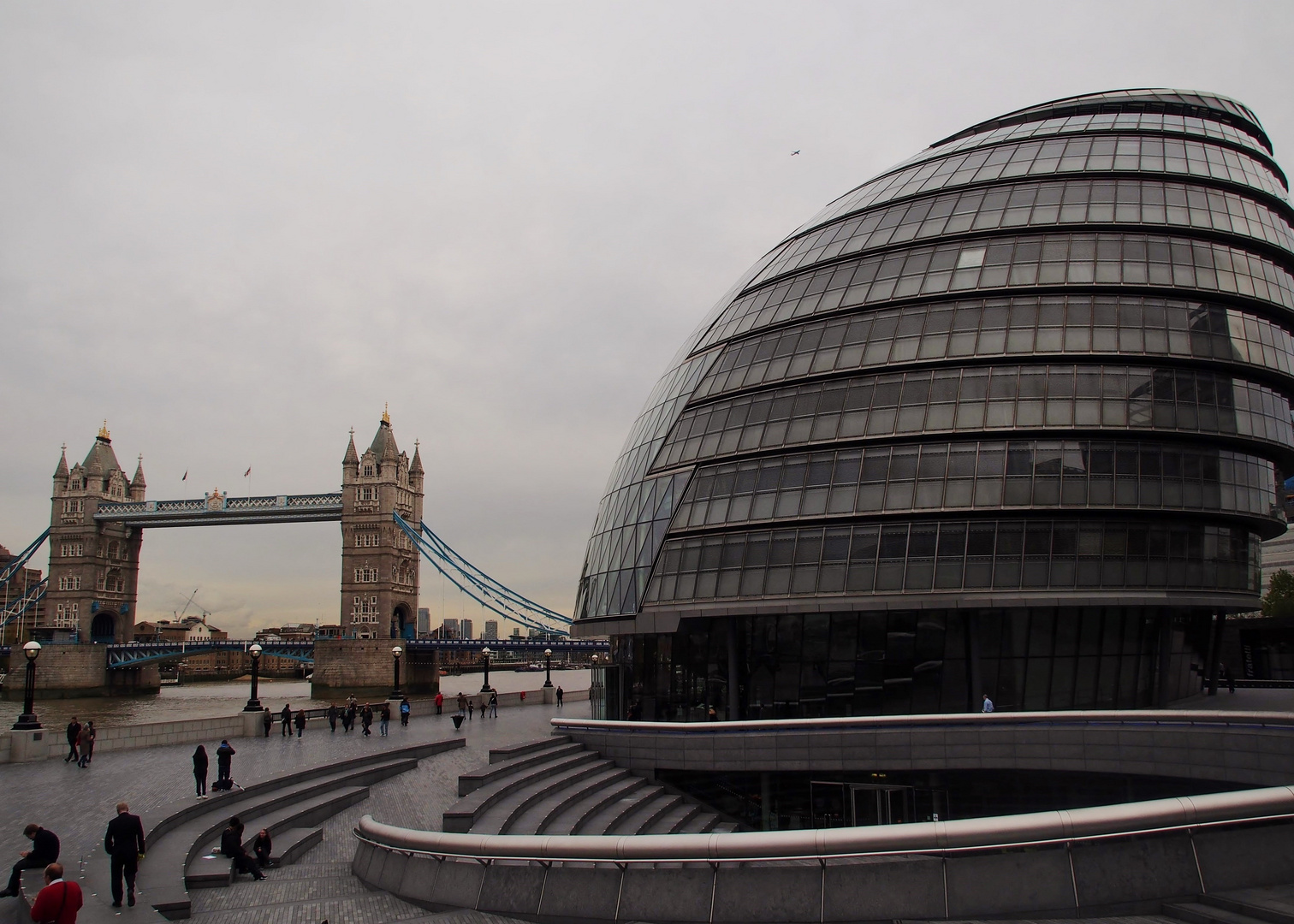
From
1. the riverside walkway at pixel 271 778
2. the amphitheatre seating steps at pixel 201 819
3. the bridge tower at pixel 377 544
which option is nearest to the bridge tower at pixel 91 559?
the bridge tower at pixel 377 544

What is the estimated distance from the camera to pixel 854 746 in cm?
2641

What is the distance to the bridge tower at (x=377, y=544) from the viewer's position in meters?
159

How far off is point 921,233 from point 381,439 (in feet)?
468

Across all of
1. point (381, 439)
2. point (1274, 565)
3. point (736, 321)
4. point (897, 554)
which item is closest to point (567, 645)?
point (381, 439)

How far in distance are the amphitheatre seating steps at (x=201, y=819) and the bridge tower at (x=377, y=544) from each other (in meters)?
134

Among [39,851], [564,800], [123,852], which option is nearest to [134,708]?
[564,800]

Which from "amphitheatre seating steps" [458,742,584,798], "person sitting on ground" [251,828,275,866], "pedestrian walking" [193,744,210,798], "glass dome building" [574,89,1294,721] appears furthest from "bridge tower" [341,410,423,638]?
"person sitting on ground" [251,828,275,866]

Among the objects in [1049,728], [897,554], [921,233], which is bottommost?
[1049,728]

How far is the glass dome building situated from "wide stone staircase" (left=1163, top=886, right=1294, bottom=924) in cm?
1797

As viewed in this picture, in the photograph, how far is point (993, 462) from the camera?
29344 millimetres

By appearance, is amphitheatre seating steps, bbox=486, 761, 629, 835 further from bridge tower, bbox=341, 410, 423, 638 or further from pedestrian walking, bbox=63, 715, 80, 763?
bridge tower, bbox=341, 410, 423, 638

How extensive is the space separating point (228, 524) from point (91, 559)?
2526 centimetres

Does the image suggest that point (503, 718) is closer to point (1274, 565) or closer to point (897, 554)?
point (897, 554)

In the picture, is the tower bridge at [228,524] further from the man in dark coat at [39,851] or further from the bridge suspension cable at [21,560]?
the man in dark coat at [39,851]
